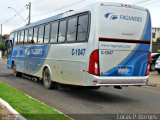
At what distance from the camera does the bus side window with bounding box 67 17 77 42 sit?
12.8 m

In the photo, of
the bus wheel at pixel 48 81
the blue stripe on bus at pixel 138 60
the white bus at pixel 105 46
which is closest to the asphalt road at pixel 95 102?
the bus wheel at pixel 48 81

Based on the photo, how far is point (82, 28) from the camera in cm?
1220

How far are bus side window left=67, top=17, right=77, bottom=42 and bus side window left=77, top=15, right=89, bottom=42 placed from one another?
0.36m

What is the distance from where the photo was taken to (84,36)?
11953 millimetres

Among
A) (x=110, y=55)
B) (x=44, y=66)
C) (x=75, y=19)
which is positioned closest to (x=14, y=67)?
(x=44, y=66)

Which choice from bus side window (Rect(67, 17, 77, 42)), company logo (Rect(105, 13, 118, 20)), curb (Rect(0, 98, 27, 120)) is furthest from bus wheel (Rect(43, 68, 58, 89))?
curb (Rect(0, 98, 27, 120))

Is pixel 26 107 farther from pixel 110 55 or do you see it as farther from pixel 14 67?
pixel 14 67

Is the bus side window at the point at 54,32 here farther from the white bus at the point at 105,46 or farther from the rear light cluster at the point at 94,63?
the rear light cluster at the point at 94,63

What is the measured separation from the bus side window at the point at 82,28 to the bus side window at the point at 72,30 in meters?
0.36

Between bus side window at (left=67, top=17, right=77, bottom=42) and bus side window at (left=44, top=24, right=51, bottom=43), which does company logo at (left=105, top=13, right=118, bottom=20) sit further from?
bus side window at (left=44, top=24, right=51, bottom=43)

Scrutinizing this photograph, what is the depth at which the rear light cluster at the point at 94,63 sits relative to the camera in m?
11.4

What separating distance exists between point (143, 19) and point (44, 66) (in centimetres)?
546

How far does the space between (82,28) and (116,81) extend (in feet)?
7.11

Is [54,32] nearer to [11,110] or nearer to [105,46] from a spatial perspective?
[105,46]
